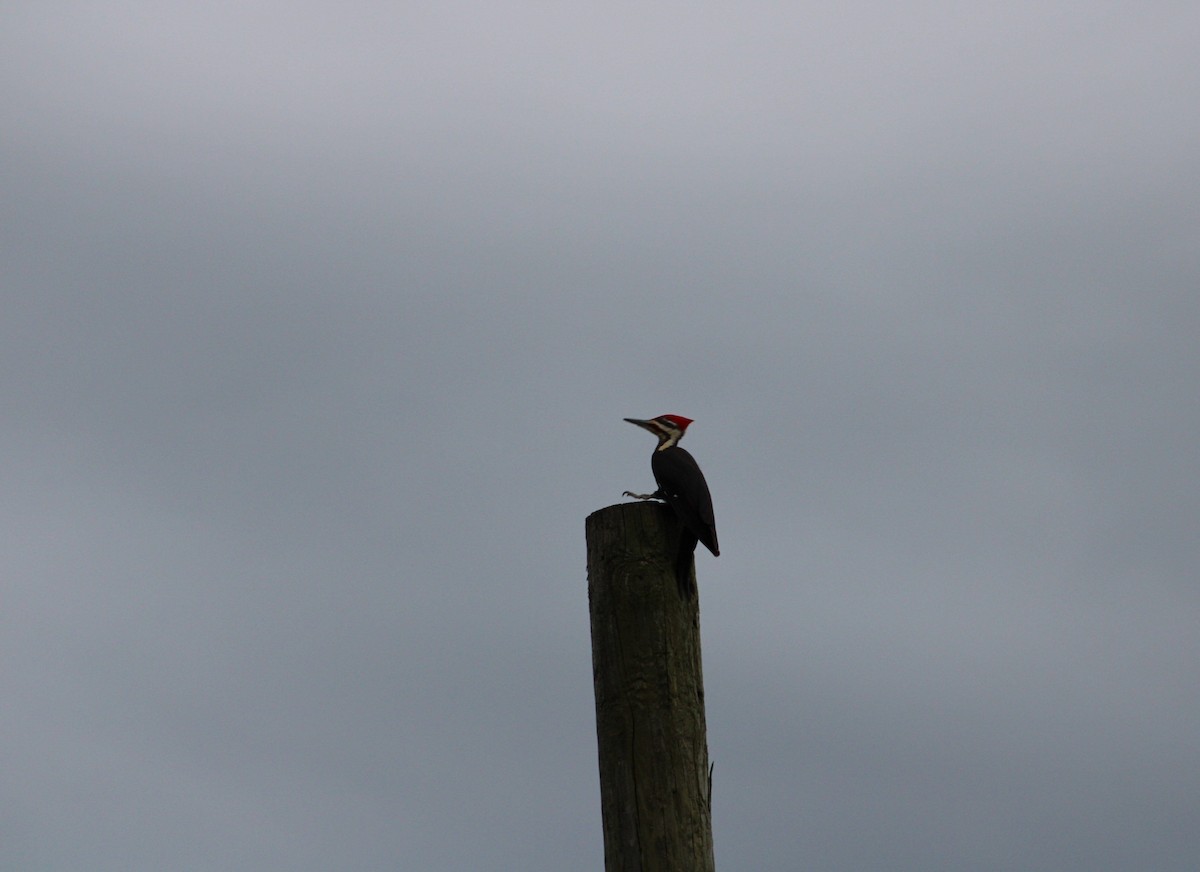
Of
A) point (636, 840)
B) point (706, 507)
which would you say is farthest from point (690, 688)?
point (706, 507)

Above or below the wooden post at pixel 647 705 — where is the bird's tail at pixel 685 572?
above

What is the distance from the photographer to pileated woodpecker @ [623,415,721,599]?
4.76m

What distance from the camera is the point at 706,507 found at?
5496 mm

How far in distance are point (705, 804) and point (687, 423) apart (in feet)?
11.3

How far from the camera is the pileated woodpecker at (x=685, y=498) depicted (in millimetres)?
4762

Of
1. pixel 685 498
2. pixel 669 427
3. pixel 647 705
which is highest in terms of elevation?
pixel 669 427

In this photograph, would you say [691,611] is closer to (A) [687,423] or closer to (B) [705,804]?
(B) [705,804]

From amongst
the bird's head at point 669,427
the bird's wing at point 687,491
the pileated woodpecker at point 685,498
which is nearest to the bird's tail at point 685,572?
the pileated woodpecker at point 685,498

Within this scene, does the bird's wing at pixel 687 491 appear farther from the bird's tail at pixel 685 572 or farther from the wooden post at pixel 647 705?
the wooden post at pixel 647 705

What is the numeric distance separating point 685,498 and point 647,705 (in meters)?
1.31

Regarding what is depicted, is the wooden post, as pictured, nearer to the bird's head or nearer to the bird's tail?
the bird's tail

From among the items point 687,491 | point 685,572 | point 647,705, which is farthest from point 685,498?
point 647,705

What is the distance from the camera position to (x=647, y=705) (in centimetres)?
439

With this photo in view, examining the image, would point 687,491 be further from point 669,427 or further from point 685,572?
point 669,427
